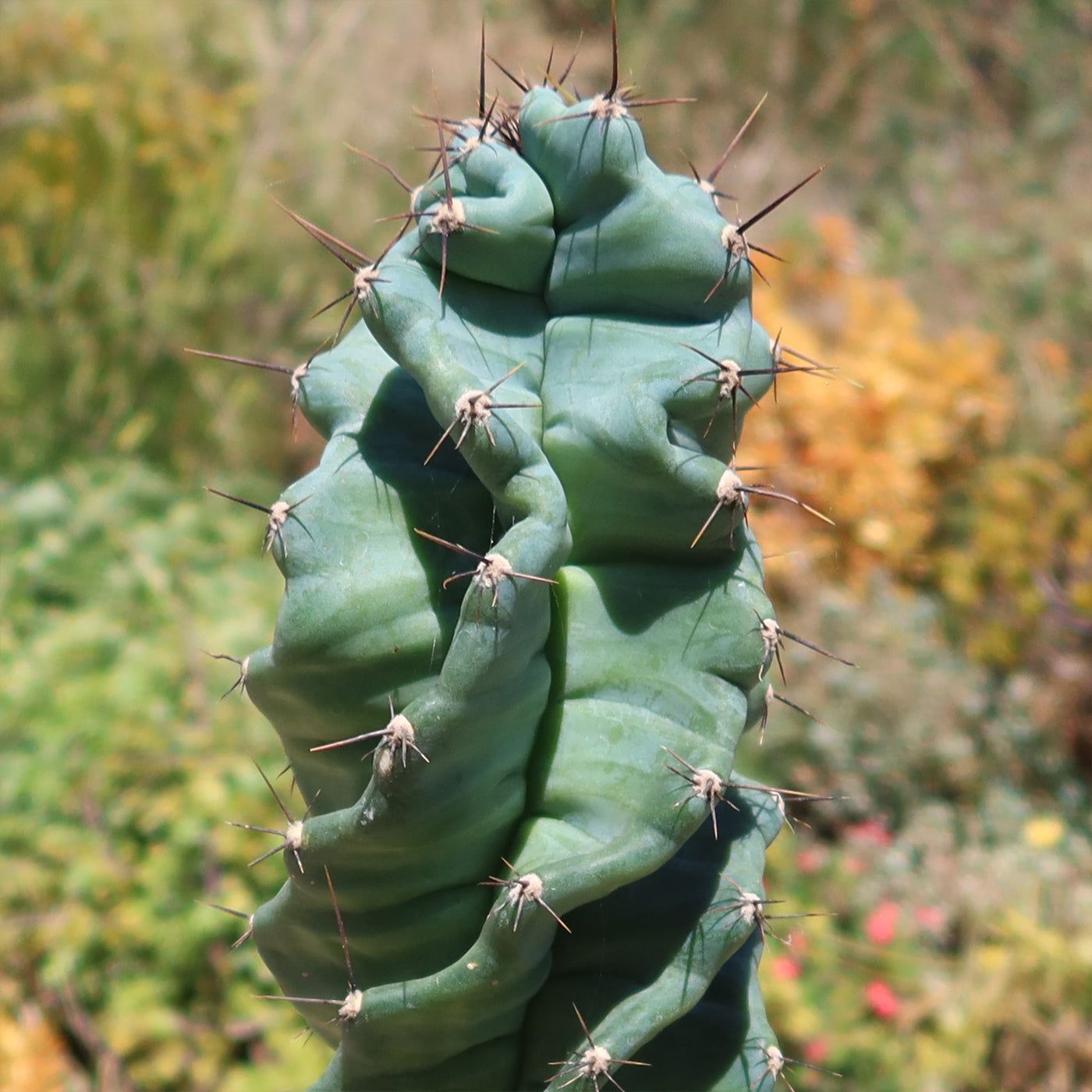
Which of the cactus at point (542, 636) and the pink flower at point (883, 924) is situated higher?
the cactus at point (542, 636)

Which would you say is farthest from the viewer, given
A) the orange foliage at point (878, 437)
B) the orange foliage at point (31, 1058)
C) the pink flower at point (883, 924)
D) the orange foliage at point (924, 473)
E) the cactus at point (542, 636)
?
the orange foliage at point (878, 437)

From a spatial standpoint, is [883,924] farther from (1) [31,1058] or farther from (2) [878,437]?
(2) [878,437]

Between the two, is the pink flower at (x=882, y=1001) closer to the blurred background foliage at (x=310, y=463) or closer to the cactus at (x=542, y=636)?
the blurred background foliage at (x=310, y=463)

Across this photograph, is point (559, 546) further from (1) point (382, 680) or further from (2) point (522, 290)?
(2) point (522, 290)

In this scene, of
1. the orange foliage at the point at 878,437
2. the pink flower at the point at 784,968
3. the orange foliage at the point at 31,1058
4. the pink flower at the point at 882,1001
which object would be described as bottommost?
the orange foliage at the point at 31,1058

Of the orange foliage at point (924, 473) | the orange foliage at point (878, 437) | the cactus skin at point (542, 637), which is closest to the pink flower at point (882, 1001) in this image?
the orange foliage at point (924, 473)

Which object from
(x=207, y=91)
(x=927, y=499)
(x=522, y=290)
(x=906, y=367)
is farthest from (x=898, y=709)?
(x=207, y=91)

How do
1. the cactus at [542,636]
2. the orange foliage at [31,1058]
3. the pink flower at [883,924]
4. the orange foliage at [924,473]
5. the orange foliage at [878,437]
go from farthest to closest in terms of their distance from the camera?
the orange foliage at [878,437] < the orange foliage at [924,473] < the pink flower at [883,924] < the orange foliage at [31,1058] < the cactus at [542,636]

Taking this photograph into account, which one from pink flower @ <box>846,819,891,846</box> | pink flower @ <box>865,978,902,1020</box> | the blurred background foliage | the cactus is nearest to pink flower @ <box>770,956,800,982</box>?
the blurred background foliage
